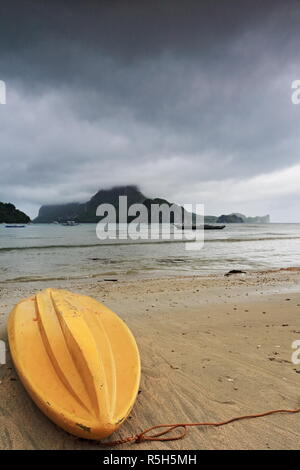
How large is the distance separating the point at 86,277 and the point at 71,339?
27.0 feet

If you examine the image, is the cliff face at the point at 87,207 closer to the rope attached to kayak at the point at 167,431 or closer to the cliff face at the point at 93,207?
the cliff face at the point at 93,207

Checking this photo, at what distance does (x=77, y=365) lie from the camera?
104 inches

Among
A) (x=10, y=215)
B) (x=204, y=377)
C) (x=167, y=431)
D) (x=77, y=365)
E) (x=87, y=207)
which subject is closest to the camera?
(x=167, y=431)

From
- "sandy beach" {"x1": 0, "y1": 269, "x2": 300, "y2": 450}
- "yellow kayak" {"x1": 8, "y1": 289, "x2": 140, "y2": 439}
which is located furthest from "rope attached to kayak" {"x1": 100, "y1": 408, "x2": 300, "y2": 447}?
"yellow kayak" {"x1": 8, "y1": 289, "x2": 140, "y2": 439}

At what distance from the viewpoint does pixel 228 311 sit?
5773mm

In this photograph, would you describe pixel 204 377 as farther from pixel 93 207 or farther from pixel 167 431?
pixel 93 207

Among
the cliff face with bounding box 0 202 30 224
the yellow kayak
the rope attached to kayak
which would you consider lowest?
the rope attached to kayak

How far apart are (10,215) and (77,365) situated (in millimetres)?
119512

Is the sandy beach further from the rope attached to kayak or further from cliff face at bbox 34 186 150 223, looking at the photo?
cliff face at bbox 34 186 150 223

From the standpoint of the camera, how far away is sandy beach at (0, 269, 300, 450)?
2283mm

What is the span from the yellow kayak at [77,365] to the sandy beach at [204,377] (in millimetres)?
199

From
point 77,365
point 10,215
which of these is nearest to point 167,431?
point 77,365

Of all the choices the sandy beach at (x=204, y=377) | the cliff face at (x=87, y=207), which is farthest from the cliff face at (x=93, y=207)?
the sandy beach at (x=204, y=377)

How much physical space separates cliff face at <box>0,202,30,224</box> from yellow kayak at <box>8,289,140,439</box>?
386ft
